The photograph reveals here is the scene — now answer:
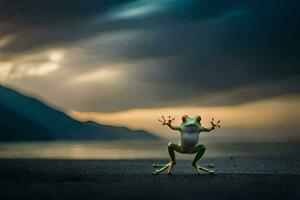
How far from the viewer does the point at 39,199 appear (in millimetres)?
14555

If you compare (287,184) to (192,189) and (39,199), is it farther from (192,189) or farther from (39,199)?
(39,199)

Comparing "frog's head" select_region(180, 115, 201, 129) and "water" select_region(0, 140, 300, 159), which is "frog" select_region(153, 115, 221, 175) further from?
"water" select_region(0, 140, 300, 159)

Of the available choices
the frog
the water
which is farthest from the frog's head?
the water

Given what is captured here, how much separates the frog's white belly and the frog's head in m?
0.25

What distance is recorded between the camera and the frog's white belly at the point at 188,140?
21250 millimetres

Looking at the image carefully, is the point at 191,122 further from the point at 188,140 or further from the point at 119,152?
the point at 119,152

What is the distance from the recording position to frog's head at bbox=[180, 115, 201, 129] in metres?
21.3

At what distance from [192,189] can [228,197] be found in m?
2.16

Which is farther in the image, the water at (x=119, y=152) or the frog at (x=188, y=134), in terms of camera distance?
the water at (x=119, y=152)

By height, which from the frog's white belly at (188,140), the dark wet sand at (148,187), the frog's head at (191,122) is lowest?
the dark wet sand at (148,187)

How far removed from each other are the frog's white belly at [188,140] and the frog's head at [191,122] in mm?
250

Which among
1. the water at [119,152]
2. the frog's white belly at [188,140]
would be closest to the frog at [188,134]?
the frog's white belly at [188,140]

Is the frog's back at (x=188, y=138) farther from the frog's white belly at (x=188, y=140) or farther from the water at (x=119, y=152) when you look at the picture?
the water at (x=119, y=152)

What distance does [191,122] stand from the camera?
21375 millimetres
